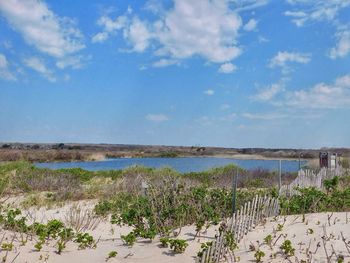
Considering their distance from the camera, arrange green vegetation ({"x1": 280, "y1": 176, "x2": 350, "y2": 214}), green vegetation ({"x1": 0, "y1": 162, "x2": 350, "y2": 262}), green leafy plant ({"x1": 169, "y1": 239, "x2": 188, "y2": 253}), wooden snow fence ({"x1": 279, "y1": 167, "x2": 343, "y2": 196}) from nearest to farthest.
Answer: green leafy plant ({"x1": 169, "y1": 239, "x2": 188, "y2": 253}) < green vegetation ({"x1": 0, "y1": 162, "x2": 350, "y2": 262}) < green vegetation ({"x1": 280, "y1": 176, "x2": 350, "y2": 214}) < wooden snow fence ({"x1": 279, "y1": 167, "x2": 343, "y2": 196})

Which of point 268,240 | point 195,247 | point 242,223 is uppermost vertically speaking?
point 242,223

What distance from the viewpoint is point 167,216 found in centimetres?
938

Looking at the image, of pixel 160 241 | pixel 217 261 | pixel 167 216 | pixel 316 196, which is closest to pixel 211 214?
pixel 167 216

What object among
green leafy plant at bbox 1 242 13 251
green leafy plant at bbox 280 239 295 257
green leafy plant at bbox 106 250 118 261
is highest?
green leafy plant at bbox 280 239 295 257

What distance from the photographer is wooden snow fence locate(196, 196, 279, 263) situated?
6.82 meters

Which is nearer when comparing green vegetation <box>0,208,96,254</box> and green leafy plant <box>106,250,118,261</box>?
green leafy plant <box>106,250,118,261</box>

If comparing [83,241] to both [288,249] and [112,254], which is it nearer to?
[112,254]

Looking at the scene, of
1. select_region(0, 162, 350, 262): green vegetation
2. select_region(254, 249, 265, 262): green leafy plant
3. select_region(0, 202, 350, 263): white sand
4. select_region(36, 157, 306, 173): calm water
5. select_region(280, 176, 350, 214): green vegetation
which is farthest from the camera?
select_region(36, 157, 306, 173): calm water

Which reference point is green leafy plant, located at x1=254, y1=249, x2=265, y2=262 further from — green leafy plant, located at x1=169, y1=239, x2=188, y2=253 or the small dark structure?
the small dark structure

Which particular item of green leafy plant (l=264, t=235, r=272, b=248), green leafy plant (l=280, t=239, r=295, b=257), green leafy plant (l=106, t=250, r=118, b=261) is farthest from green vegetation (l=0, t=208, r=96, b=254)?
green leafy plant (l=280, t=239, r=295, b=257)

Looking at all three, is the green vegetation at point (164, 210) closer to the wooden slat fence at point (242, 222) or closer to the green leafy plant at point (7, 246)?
the green leafy plant at point (7, 246)

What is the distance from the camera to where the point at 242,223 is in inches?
321

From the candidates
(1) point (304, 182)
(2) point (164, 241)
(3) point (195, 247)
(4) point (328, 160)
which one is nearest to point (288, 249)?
(3) point (195, 247)

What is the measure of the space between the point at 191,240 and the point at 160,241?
0.68 metres
